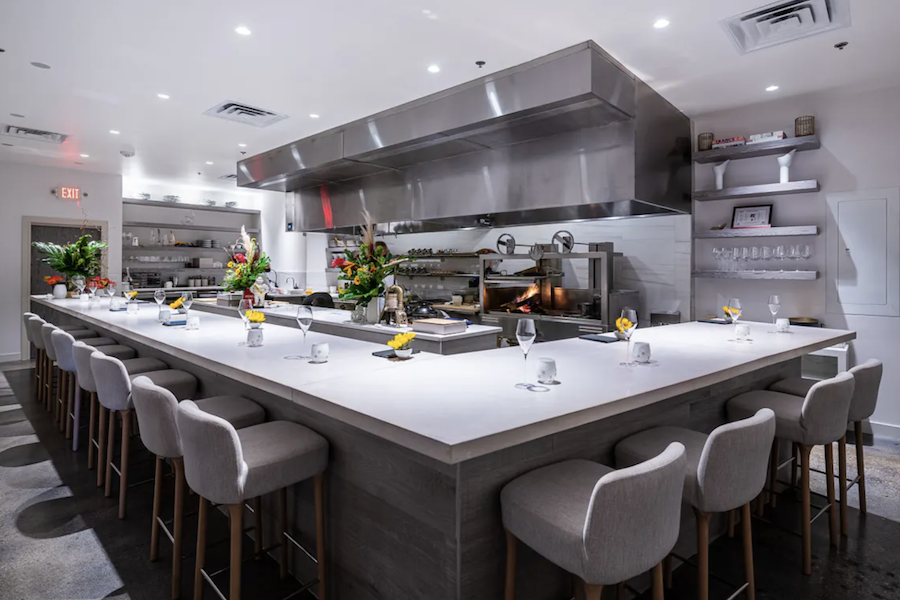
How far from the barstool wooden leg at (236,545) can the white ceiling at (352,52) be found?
99.3 inches

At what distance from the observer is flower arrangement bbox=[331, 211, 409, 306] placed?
135 inches

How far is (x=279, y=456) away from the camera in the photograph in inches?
65.0

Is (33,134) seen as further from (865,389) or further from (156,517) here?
(865,389)

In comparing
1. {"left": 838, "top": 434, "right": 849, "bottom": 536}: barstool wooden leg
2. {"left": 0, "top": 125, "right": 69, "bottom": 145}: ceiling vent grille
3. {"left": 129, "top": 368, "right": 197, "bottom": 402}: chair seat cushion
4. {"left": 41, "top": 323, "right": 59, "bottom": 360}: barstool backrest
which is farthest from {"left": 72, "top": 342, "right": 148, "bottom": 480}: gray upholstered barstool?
{"left": 838, "top": 434, "right": 849, "bottom": 536}: barstool wooden leg

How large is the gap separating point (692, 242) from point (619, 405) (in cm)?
381

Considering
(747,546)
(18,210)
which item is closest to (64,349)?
(747,546)

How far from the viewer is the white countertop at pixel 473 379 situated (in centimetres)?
124

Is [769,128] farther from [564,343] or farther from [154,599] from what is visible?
[154,599]

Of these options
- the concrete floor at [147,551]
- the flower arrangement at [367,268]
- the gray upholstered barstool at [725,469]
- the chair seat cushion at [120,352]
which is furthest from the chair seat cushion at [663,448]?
the chair seat cushion at [120,352]

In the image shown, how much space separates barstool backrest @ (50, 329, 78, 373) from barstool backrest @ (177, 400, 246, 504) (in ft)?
8.03

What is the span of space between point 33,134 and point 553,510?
672cm

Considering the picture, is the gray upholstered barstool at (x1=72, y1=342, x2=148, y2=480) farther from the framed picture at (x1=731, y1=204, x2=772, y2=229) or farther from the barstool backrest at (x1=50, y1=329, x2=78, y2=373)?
the framed picture at (x1=731, y1=204, x2=772, y2=229)

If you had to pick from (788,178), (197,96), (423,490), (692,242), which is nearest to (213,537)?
(423,490)

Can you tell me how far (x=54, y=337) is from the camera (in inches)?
136
